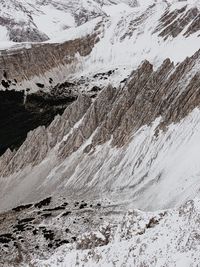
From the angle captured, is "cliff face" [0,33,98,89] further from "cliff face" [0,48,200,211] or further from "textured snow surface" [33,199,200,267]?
"textured snow surface" [33,199,200,267]

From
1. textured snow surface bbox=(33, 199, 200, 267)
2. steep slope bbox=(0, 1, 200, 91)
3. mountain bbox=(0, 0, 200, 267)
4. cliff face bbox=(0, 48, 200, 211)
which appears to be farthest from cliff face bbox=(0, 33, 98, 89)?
textured snow surface bbox=(33, 199, 200, 267)

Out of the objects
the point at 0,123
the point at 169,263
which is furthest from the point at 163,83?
the point at 169,263

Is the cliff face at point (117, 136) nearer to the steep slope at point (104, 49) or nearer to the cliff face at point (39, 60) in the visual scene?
the steep slope at point (104, 49)

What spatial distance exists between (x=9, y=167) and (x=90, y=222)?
89.4ft

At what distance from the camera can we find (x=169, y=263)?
35.2 metres

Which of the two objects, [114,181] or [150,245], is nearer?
[150,245]

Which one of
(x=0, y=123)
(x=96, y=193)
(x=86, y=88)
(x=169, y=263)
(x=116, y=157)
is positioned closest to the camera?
(x=169, y=263)

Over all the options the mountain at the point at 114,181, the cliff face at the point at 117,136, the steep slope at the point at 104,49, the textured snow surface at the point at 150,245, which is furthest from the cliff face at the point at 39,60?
the textured snow surface at the point at 150,245

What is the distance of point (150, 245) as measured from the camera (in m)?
38.0

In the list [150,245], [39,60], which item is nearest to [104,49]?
[39,60]

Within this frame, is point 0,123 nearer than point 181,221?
No

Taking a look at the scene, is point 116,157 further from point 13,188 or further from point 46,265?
point 46,265

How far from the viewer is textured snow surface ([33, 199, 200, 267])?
35.6 metres

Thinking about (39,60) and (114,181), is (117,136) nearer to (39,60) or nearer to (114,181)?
(114,181)
